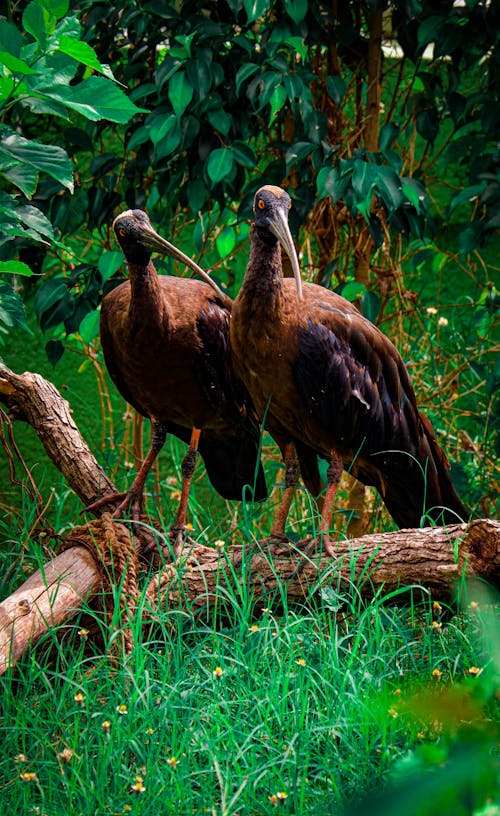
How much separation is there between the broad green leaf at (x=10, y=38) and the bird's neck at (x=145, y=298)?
1360mm

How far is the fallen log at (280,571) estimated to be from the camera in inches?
101

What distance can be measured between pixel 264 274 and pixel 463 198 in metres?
1.10

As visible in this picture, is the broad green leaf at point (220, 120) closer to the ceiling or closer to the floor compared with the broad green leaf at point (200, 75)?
closer to the floor

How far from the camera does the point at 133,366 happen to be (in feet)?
10.4

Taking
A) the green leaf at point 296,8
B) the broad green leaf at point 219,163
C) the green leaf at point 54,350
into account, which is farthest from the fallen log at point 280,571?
the green leaf at point 296,8

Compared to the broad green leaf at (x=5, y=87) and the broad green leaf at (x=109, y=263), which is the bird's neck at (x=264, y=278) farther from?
the broad green leaf at (x=5, y=87)

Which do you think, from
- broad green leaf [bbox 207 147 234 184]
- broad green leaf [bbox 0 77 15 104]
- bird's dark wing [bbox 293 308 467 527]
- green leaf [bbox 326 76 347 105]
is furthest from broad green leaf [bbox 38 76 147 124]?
green leaf [bbox 326 76 347 105]

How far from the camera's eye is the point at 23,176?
6.43ft

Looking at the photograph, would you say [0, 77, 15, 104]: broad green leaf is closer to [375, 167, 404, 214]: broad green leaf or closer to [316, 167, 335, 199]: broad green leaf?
[316, 167, 335, 199]: broad green leaf

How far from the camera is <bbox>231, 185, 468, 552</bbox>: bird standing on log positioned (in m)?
2.87

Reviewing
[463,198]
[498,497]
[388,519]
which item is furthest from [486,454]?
[463,198]

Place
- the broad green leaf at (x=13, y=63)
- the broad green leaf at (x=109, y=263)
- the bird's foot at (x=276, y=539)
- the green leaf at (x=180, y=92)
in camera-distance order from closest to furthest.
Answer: the broad green leaf at (x=13, y=63) < the bird's foot at (x=276, y=539) < the green leaf at (x=180, y=92) < the broad green leaf at (x=109, y=263)

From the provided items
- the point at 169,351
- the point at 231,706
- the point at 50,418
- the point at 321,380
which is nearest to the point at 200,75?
the point at 169,351

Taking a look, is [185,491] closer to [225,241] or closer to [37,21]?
[225,241]
